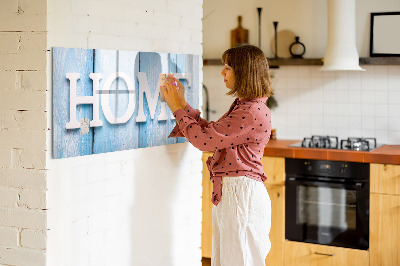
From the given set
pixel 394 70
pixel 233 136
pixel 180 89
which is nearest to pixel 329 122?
pixel 394 70

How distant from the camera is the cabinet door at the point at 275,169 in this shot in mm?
4551

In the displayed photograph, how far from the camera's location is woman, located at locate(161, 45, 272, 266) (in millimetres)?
2756

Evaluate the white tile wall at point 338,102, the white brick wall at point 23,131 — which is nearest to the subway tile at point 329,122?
the white tile wall at point 338,102

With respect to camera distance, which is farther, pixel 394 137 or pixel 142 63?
pixel 394 137

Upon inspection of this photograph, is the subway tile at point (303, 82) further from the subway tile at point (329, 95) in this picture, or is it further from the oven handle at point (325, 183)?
the oven handle at point (325, 183)

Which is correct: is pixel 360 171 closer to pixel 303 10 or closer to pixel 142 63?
pixel 303 10

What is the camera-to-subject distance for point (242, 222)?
9.25ft

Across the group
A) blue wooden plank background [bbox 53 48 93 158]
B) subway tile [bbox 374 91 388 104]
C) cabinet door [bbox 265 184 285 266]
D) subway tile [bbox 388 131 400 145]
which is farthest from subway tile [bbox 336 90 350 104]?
blue wooden plank background [bbox 53 48 93 158]

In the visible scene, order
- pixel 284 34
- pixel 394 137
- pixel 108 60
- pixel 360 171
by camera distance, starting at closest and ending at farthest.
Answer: pixel 108 60 → pixel 360 171 → pixel 394 137 → pixel 284 34

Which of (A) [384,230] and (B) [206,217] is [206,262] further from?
(A) [384,230]

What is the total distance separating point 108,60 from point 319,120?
2.89 metres

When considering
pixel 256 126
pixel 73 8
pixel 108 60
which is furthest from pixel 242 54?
pixel 73 8

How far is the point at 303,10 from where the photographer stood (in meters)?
5.12

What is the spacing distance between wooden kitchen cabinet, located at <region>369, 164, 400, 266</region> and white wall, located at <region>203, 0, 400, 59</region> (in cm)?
114
